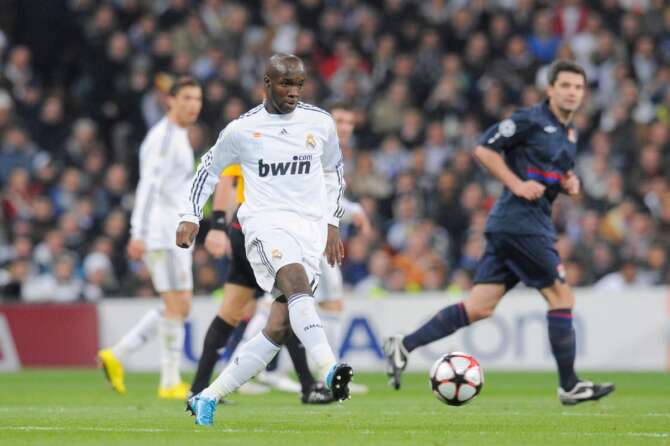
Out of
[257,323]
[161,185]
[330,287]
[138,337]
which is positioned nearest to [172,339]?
[138,337]

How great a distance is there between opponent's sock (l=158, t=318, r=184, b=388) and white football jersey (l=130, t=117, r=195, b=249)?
26.9 inches

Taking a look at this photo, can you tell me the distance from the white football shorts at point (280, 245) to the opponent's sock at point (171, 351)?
3663 mm

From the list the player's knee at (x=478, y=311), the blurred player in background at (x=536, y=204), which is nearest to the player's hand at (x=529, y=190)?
the blurred player in background at (x=536, y=204)

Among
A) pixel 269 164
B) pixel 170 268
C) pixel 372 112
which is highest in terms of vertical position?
pixel 372 112

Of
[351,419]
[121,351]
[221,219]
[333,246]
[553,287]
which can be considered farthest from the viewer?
[121,351]

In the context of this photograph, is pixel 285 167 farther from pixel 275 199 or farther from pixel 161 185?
pixel 161 185

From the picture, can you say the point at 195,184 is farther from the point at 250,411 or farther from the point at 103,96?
the point at 103,96

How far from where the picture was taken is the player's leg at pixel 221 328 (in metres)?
9.66

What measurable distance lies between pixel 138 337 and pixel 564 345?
3919mm

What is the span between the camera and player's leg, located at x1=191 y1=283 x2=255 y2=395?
380 inches

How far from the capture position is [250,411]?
9.49 m

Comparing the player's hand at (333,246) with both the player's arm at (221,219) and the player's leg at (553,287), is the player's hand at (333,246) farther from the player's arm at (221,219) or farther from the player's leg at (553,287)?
the player's leg at (553,287)

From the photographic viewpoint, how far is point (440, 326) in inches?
412

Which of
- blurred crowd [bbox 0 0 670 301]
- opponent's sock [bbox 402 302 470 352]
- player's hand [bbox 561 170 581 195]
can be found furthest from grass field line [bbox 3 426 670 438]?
blurred crowd [bbox 0 0 670 301]
